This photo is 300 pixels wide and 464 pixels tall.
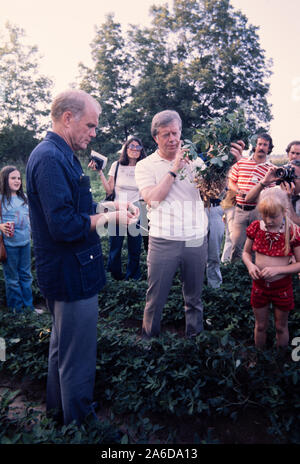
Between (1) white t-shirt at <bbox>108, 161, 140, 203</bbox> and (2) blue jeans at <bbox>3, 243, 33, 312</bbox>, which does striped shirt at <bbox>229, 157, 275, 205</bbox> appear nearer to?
(1) white t-shirt at <bbox>108, 161, 140, 203</bbox>

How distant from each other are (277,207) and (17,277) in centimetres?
322

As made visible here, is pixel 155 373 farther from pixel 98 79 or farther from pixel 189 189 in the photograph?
pixel 98 79

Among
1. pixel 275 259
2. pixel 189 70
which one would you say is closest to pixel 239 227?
pixel 275 259

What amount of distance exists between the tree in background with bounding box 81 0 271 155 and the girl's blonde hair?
25.1 meters

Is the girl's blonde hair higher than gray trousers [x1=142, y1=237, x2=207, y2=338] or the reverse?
higher

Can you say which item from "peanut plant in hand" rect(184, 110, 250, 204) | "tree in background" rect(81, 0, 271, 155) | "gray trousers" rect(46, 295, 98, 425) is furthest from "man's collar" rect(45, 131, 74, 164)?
"tree in background" rect(81, 0, 271, 155)

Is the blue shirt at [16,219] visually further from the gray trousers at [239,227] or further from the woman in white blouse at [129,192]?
the gray trousers at [239,227]

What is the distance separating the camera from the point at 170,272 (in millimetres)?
3119

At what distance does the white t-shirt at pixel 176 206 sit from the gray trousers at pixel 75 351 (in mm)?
1068

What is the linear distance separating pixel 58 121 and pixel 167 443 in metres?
2.11

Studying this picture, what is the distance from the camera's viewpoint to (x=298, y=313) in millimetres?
3680

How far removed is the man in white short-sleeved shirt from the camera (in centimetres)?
301

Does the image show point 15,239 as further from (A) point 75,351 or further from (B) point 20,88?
(B) point 20,88
